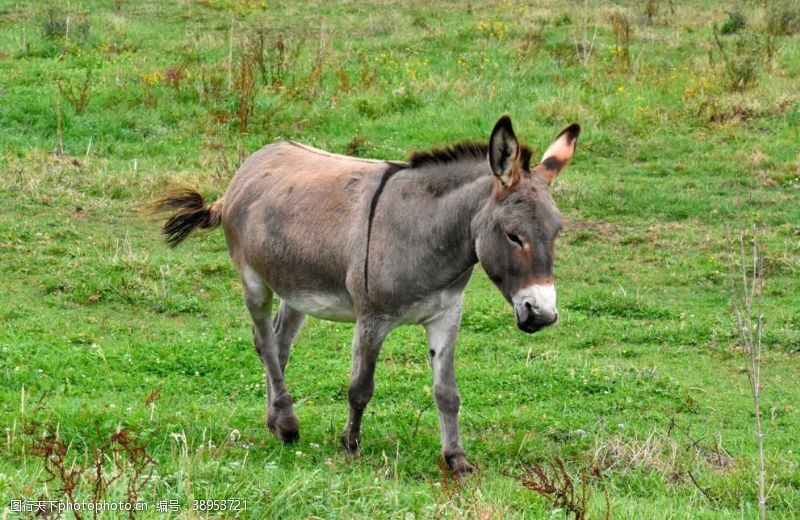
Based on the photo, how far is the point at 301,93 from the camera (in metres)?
15.3

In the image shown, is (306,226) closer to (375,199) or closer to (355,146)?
(375,199)

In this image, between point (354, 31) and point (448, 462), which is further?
point (354, 31)

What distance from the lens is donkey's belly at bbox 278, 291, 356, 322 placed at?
6433 mm

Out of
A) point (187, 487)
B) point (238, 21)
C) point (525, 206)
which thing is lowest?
point (238, 21)

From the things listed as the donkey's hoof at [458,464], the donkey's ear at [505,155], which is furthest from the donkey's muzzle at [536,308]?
the donkey's hoof at [458,464]

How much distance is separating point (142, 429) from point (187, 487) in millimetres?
1847

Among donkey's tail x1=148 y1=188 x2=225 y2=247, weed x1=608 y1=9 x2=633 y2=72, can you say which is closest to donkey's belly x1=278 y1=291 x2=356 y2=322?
donkey's tail x1=148 y1=188 x2=225 y2=247

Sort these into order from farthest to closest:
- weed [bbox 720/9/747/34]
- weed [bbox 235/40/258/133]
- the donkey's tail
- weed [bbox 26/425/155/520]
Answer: weed [bbox 720/9/747/34] < weed [bbox 235/40/258/133] < the donkey's tail < weed [bbox 26/425/155/520]

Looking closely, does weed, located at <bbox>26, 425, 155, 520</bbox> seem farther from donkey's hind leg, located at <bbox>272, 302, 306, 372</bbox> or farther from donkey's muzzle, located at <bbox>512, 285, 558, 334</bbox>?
donkey's hind leg, located at <bbox>272, 302, 306, 372</bbox>

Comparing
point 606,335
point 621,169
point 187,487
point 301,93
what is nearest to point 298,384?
point 606,335

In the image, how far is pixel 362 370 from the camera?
623 centimetres

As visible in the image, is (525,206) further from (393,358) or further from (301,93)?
(301,93)

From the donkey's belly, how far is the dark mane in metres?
0.86

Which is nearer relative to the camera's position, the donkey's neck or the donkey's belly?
the donkey's neck
